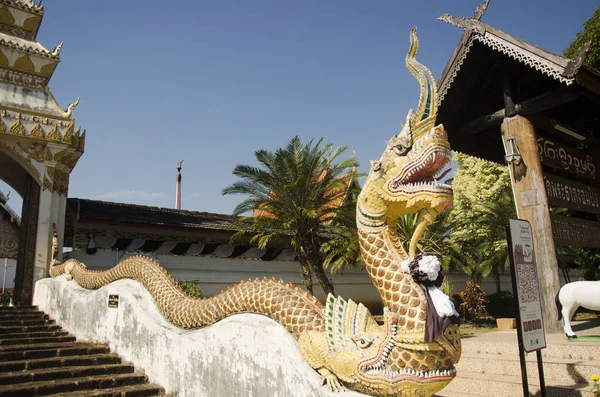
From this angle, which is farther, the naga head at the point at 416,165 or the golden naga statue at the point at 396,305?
the naga head at the point at 416,165

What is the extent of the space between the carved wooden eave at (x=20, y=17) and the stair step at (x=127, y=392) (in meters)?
13.9

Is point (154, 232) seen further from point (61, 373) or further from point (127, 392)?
point (127, 392)

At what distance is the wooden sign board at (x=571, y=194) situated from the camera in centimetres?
797

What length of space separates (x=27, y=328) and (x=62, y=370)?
3397mm

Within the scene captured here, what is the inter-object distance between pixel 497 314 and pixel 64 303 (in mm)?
13034

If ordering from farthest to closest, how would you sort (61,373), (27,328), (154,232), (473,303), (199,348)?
(154,232), (473,303), (27,328), (61,373), (199,348)

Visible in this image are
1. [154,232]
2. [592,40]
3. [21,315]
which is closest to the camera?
[21,315]

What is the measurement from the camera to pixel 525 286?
12.4ft

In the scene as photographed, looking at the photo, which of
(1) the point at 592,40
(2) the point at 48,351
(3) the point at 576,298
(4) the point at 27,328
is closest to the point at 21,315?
(4) the point at 27,328

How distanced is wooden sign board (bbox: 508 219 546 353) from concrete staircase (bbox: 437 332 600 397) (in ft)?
3.31

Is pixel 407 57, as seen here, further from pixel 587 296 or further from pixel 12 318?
pixel 12 318

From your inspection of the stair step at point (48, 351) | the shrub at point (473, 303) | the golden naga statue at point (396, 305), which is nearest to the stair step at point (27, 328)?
the stair step at point (48, 351)

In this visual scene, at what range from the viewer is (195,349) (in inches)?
210

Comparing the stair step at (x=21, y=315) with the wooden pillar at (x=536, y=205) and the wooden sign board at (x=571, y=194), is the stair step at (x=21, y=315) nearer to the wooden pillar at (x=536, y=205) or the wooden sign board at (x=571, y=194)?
the wooden pillar at (x=536, y=205)
